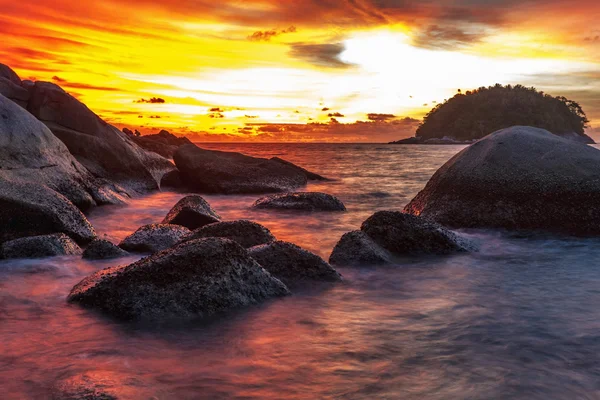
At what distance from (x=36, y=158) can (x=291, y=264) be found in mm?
6473

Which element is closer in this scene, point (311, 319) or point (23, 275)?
point (311, 319)

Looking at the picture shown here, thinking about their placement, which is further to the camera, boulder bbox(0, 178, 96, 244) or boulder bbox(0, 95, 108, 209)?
boulder bbox(0, 95, 108, 209)

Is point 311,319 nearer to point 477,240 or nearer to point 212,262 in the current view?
point 212,262

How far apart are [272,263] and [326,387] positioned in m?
2.30

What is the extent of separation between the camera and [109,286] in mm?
4652

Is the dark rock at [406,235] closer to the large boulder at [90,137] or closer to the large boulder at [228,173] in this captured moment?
the large boulder at [228,173]

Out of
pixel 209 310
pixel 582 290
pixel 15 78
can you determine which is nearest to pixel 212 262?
pixel 209 310

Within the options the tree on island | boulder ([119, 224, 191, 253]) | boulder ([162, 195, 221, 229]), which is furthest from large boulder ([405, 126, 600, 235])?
the tree on island

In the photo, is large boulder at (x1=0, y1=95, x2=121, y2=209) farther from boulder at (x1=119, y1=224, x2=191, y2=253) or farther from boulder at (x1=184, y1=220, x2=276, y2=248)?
boulder at (x1=184, y1=220, x2=276, y2=248)

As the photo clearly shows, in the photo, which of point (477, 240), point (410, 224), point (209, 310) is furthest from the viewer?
point (477, 240)

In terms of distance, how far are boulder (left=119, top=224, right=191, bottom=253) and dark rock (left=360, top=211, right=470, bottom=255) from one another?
2.46 metres

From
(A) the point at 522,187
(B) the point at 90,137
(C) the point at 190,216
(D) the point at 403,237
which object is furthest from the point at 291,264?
(B) the point at 90,137

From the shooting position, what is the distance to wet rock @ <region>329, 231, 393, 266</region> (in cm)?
642

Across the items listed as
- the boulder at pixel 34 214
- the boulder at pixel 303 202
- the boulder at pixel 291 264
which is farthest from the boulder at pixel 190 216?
the boulder at pixel 303 202
